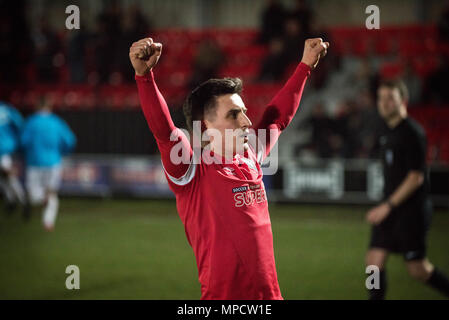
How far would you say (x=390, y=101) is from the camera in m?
5.41

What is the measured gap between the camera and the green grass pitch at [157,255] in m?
6.64

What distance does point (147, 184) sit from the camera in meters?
13.4

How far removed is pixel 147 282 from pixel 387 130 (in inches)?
131

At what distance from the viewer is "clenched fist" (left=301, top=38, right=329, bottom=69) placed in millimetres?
3828

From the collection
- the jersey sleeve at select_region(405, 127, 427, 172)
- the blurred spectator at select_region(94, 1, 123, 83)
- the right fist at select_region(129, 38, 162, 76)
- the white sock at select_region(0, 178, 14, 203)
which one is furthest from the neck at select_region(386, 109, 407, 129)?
the blurred spectator at select_region(94, 1, 123, 83)

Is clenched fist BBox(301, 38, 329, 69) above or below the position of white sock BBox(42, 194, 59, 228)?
above

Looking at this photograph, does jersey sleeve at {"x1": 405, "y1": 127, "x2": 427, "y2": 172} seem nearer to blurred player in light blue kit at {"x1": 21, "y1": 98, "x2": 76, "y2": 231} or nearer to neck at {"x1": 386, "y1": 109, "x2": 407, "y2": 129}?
neck at {"x1": 386, "y1": 109, "x2": 407, "y2": 129}

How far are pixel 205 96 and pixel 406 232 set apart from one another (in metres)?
2.78

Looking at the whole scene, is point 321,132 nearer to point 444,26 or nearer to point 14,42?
point 444,26

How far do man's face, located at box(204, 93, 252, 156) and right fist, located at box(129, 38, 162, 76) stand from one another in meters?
0.52

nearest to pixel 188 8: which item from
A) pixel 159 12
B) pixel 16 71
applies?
pixel 159 12

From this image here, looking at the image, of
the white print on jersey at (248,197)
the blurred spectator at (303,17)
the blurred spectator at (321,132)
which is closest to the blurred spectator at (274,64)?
the blurred spectator at (303,17)

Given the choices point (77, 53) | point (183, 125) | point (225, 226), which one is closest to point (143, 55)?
point (225, 226)
